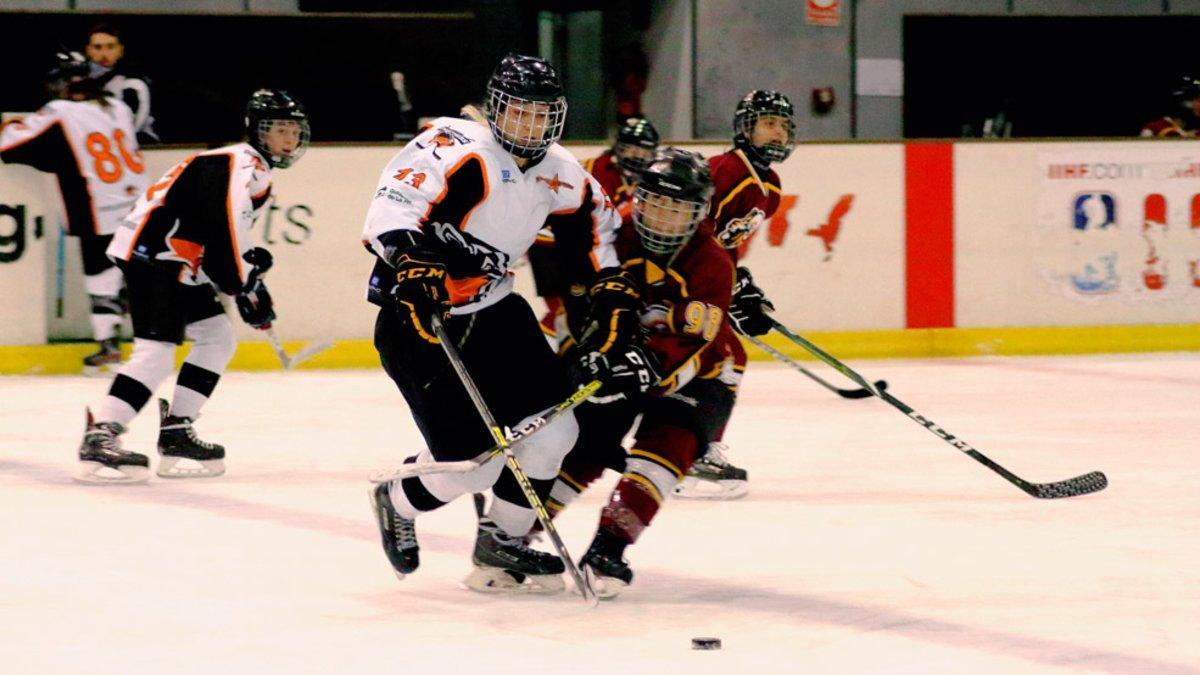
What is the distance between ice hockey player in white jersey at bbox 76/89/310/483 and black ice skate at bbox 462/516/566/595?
1854 mm

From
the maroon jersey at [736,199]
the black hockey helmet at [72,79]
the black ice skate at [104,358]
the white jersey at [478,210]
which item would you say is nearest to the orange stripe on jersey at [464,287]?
the white jersey at [478,210]

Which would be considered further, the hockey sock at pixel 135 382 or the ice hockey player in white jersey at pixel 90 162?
the ice hockey player in white jersey at pixel 90 162

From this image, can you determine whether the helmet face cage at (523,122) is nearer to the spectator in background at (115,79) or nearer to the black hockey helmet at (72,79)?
the black hockey helmet at (72,79)

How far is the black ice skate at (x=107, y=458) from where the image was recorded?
5.26 metres

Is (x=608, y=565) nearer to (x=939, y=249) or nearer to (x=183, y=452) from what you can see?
(x=183, y=452)

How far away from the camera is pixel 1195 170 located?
915cm

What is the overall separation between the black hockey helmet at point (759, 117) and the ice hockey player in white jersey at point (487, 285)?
179 centimetres

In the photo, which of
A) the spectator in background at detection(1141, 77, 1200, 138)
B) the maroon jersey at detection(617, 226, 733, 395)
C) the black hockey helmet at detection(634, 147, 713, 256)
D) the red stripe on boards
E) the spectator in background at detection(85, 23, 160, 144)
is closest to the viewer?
the black hockey helmet at detection(634, 147, 713, 256)

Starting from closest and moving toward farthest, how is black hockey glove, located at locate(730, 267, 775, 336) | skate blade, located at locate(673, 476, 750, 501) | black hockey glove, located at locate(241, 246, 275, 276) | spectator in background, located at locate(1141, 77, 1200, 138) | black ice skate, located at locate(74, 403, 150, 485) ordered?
1. black hockey glove, located at locate(730, 267, 775, 336)
2. skate blade, located at locate(673, 476, 750, 501)
3. black ice skate, located at locate(74, 403, 150, 485)
4. black hockey glove, located at locate(241, 246, 275, 276)
5. spectator in background, located at locate(1141, 77, 1200, 138)

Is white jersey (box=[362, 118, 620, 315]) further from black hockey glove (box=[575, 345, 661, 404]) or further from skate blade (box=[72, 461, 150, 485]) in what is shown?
skate blade (box=[72, 461, 150, 485])

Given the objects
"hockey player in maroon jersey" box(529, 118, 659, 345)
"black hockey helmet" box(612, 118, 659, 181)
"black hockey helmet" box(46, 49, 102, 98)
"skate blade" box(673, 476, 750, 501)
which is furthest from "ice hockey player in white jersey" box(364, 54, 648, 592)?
"black hockey helmet" box(46, 49, 102, 98)

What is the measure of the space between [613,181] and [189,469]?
2342 mm

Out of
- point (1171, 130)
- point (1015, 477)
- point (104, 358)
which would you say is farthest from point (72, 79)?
point (1171, 130)

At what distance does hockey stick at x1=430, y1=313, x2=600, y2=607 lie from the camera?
356cm
